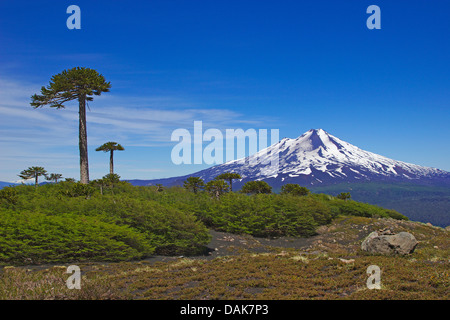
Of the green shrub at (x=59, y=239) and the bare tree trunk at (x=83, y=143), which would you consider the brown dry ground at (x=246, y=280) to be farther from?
the bare tree trunk at (x=83, y=143)

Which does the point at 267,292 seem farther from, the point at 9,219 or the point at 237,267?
the point at 9,219

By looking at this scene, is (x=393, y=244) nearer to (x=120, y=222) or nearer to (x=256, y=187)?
(x=120, y=222)

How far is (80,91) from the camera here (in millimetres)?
31547

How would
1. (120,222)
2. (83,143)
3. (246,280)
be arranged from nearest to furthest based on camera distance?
(246,280) < (120,222) < (83,143)

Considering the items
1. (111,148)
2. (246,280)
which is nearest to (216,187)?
(111,148)

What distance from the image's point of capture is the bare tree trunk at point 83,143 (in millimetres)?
30812

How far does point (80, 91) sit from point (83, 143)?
5.35 metres

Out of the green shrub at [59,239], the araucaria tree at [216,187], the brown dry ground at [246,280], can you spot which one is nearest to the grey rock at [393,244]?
the brown dry ground at [246,280]

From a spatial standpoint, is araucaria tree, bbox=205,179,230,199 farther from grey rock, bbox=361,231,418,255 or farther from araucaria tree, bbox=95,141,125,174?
grey rock, bbox=361,231,418,255

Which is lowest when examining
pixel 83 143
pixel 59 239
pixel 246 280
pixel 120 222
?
pixel 246 280

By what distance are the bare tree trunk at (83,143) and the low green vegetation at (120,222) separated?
8.21 feet

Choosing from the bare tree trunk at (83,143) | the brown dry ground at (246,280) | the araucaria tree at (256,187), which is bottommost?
the brown dry ground at (246,280)

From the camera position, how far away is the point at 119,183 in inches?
1235
